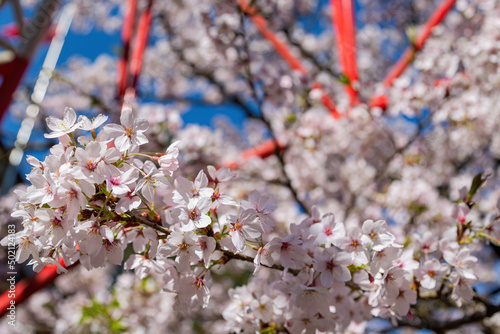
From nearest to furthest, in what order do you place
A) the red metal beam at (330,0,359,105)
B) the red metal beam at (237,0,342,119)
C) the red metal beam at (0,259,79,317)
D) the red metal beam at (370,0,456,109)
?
the red metal beam at (237,0,342,119)
the red metal beam at (0,259,79,317)
the red metal beam at (370,0,456,109)
the red metal beam at (330,0,359,105)

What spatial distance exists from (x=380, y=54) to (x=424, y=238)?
712cm

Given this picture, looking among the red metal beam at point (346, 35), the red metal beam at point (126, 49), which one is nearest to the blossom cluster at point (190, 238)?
the red metal beam at point (346, 35)

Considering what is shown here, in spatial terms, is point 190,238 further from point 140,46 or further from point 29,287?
point 140,46

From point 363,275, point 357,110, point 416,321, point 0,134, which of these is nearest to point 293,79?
point 357,110

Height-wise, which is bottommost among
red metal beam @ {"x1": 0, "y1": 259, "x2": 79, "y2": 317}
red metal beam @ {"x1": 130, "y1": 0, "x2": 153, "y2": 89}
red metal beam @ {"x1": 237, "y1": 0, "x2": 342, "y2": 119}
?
red metal beam @ {"x1": 0, "y1": 259, "x2": 79, "y2": 317}

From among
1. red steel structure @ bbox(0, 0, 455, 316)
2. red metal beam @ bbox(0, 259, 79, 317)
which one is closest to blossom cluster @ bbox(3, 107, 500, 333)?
red steel structure @ bbox(0, 0, 455, 316)

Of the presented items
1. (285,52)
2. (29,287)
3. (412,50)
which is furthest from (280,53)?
(29,287)

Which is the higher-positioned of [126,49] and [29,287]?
[126,49]

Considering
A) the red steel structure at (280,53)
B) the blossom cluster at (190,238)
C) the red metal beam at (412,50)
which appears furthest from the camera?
the red metal beam at (412,50)

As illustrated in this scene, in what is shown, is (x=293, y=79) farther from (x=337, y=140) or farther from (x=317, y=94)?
(x=337, y=140)

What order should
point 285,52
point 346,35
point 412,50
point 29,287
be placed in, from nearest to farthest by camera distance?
point 29,287 < point 412,50 < point 285,52 < point 346,35

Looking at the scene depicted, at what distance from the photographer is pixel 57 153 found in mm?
913

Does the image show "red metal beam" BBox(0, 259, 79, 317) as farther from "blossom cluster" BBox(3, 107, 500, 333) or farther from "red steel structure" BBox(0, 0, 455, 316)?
"blossom cluster" BBox(3, 107, 500, 333)

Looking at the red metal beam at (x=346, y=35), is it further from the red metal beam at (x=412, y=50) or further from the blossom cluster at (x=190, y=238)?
the blossom cluster at (x=190, y=238)
